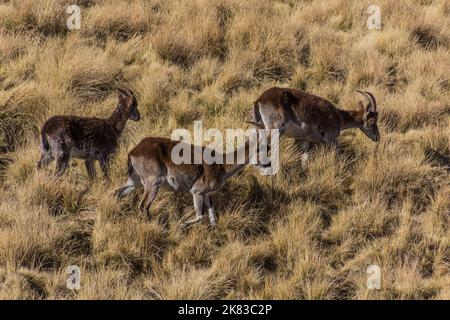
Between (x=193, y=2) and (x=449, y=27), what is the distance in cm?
510

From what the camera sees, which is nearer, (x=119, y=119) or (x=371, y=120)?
(x=119, y=119)

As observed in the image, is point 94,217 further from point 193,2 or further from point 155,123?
point 193,2

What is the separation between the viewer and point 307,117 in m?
12.4

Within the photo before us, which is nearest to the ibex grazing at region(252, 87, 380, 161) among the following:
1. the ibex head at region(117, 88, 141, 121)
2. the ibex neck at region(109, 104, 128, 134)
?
the ibex head at region(117, 88, 141, 121)

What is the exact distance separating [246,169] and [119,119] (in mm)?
1918

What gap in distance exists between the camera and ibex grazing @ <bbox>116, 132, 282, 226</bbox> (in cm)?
1069

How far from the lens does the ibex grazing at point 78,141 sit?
10.8 metres

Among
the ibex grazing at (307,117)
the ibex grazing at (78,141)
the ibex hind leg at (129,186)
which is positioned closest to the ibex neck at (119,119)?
the ibex grazing at (78,141)

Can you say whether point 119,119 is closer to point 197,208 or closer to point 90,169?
point 90,169

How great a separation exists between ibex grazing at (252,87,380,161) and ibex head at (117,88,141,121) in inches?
66.8

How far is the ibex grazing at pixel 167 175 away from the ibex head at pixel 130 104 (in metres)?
1.38

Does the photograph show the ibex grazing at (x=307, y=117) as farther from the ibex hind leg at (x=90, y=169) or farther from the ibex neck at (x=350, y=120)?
the ibex hind leg at (x=90, y=169)

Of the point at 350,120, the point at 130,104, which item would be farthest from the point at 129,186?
the point at 350,120

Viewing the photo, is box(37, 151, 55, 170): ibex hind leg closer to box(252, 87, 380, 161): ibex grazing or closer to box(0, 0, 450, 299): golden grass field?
box(0, 0, 450, 299): golden grass field
